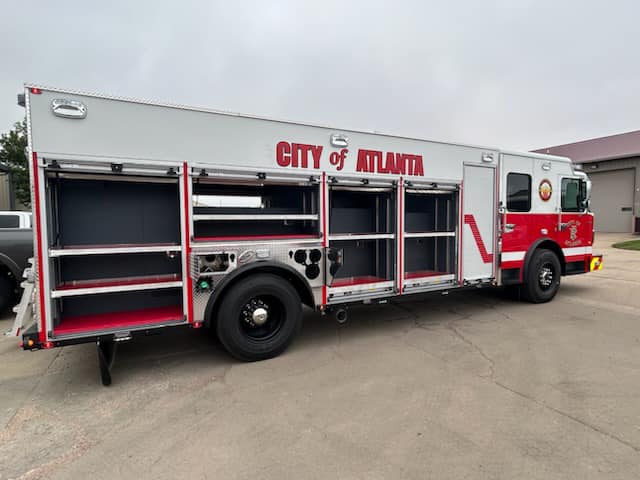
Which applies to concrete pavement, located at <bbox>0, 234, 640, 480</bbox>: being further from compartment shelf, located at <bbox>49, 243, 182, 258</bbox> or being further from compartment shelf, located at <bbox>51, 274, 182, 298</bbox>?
compartment shelf, located at <bbox>49, 243, 182, 258</bbox>

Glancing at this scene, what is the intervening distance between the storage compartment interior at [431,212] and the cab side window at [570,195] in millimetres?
2716

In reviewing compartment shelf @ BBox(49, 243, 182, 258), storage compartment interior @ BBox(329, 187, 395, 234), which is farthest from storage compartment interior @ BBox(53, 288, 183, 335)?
storage compartment interior @ BBox(329, 187, 395, 234)

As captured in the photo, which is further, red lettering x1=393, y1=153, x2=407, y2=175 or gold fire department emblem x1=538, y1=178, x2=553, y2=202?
gold fire department emblem x1=538, y1=178, x2=553, y2=202

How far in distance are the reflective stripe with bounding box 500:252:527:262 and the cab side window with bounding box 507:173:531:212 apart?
2.37 ft

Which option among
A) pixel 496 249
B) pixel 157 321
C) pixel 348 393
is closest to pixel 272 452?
pixel 348 393

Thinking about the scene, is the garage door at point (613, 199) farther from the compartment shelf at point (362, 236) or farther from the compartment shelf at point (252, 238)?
the compartment shelf at point (252, 238)

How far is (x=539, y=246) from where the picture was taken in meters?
6.32

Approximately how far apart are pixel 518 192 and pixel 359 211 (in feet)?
9.35

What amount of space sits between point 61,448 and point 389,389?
8.56 ft

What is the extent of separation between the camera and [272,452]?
8.07ft

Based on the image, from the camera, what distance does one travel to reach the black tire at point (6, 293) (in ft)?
19.2

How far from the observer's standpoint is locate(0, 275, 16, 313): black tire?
19.2ft

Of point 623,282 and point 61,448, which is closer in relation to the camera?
point 61,448

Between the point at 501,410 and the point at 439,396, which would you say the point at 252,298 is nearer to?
the point at 439,396
